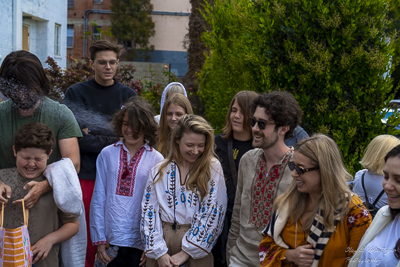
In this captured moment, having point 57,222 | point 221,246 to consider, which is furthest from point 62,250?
point 221,246

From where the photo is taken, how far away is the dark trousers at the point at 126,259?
4125 millimetres

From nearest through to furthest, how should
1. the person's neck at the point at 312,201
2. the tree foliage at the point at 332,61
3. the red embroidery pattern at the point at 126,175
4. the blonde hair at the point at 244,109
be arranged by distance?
the person's neck at the point at 312,201
the red embroidery pattern at the point at 126,175
the blonde hair at the point at 244,109
the tree foliage at the point at 332,61

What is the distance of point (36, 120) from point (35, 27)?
16.2 meters

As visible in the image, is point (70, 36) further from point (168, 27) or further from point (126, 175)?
point (126, 175)

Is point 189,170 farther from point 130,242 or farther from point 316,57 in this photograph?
point 316,57

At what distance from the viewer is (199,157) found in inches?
161

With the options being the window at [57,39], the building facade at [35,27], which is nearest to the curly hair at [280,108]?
the building facade at [35,27]

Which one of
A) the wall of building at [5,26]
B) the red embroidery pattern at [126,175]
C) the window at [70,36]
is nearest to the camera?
the red embroidery pattern at [126,175]

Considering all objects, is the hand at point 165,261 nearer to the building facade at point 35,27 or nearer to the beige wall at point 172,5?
the building facade at point 35,27

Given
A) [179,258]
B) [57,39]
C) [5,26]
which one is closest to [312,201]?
[179,258]

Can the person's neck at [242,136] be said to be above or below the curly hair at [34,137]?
below

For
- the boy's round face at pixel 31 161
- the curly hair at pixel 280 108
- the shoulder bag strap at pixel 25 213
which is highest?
the curly hair at pixel 280 108

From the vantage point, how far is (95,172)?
4.64m

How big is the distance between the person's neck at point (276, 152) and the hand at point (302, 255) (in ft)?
2.78
